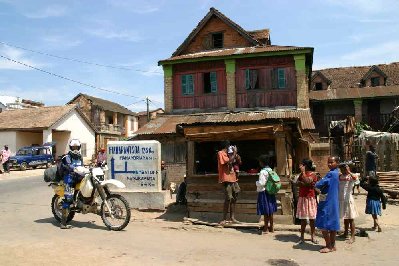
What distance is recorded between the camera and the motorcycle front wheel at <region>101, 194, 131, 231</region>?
8031 mm

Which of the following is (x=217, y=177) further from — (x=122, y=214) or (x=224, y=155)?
(x=122, y=214)

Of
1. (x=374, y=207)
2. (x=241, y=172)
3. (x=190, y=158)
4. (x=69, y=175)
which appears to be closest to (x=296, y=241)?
(x=374, y=207)

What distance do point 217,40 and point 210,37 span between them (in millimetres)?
472

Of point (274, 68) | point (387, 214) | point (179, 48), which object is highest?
point (179, 48)

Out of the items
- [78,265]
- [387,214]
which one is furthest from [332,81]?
[78,265]

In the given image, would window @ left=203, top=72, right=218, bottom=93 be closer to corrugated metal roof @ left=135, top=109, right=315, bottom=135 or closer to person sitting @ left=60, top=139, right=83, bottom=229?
corrugated metal roof @ left=135, top=109, right=315, bottom=135

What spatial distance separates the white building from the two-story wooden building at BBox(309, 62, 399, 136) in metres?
22.0

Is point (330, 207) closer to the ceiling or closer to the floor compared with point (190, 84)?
closer to the floor

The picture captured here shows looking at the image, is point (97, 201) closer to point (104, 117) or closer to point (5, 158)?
point (5, 158)

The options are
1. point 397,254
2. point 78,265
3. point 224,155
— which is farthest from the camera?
point 224,155

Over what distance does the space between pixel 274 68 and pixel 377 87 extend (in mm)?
16370

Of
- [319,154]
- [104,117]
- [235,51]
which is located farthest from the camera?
[104,117]

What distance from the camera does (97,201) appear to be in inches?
332

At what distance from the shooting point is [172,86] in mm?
23234
